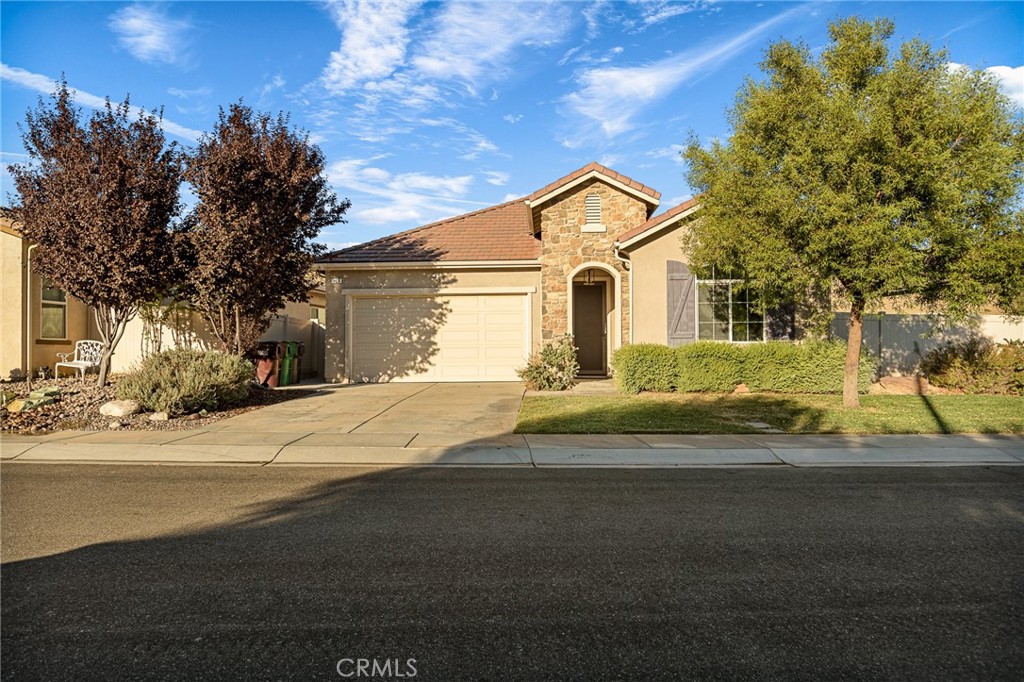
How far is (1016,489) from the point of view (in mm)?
6684

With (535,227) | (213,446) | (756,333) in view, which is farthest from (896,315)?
(213,446)

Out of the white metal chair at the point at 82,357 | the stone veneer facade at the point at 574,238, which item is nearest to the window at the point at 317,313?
the white metal chair at the point at 82,357

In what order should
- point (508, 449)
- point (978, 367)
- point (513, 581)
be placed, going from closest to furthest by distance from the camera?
point (513, 581), point (508, 449), point (978, 367)

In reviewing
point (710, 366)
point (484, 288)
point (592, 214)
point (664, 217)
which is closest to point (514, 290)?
point (484, 288)

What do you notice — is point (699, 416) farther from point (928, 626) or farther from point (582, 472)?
point (928, 626)

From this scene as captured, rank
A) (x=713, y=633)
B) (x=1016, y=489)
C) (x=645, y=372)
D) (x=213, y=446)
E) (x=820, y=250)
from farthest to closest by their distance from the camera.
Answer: (x=645, y=372) → (x=820, y=250) → (x=213, y=446) → (x=1016, y=489) → (x=713, y=633)

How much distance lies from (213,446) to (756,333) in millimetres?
11866

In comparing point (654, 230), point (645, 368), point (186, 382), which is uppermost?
point (654, 230)

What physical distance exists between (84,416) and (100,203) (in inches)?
161

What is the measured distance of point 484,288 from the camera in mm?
17844

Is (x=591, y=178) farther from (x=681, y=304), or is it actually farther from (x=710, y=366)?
(x=710, y=366)

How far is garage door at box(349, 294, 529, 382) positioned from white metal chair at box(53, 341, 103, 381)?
646cm

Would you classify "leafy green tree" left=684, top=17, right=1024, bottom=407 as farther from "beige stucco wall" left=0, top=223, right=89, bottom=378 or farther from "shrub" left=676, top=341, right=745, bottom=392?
"beige stucco wall" left=0, top=223, right=89, bottom=378

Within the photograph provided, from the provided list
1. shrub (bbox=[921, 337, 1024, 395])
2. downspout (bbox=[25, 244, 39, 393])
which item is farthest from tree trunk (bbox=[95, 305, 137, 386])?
shrub (bbox=[921, 337, 1024, 395])
